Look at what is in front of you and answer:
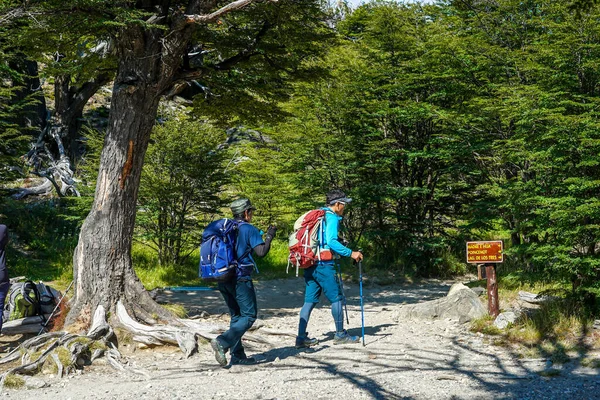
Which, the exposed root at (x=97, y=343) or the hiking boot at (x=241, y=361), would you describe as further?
the hiking boot at (x=241, y=361)

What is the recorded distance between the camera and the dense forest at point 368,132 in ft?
26.8

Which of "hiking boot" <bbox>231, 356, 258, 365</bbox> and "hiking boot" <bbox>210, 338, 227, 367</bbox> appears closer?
"hiking boot" <bbox>210, 338, 227, 367</bbox>

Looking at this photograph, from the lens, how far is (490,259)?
845 centimetres

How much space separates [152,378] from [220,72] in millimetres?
4855

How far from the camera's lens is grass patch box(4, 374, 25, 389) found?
5797 millimetres

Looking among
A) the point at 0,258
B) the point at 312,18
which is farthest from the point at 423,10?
the point at 0,258

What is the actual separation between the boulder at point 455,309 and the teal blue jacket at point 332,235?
8.48 feet

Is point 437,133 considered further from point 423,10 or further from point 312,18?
point 312,18

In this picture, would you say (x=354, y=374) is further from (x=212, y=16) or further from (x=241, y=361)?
(x=212, y=16)

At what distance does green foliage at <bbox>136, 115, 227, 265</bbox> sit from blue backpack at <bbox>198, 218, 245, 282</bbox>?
23.5 ft

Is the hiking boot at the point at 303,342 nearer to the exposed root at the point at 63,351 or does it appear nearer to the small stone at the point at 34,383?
the exposed root at the point at 63,351

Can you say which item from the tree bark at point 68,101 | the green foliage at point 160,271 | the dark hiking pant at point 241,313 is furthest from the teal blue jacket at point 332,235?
the tree bark at point 68,101

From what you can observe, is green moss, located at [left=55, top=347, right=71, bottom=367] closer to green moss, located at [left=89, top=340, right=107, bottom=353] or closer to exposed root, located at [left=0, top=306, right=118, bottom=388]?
exposed root, located at [left=0, top=306, right=118, bottom=388]

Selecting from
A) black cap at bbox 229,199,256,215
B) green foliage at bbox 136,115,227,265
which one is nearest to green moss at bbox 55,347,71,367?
black cap at bbox 229,199,256,215
